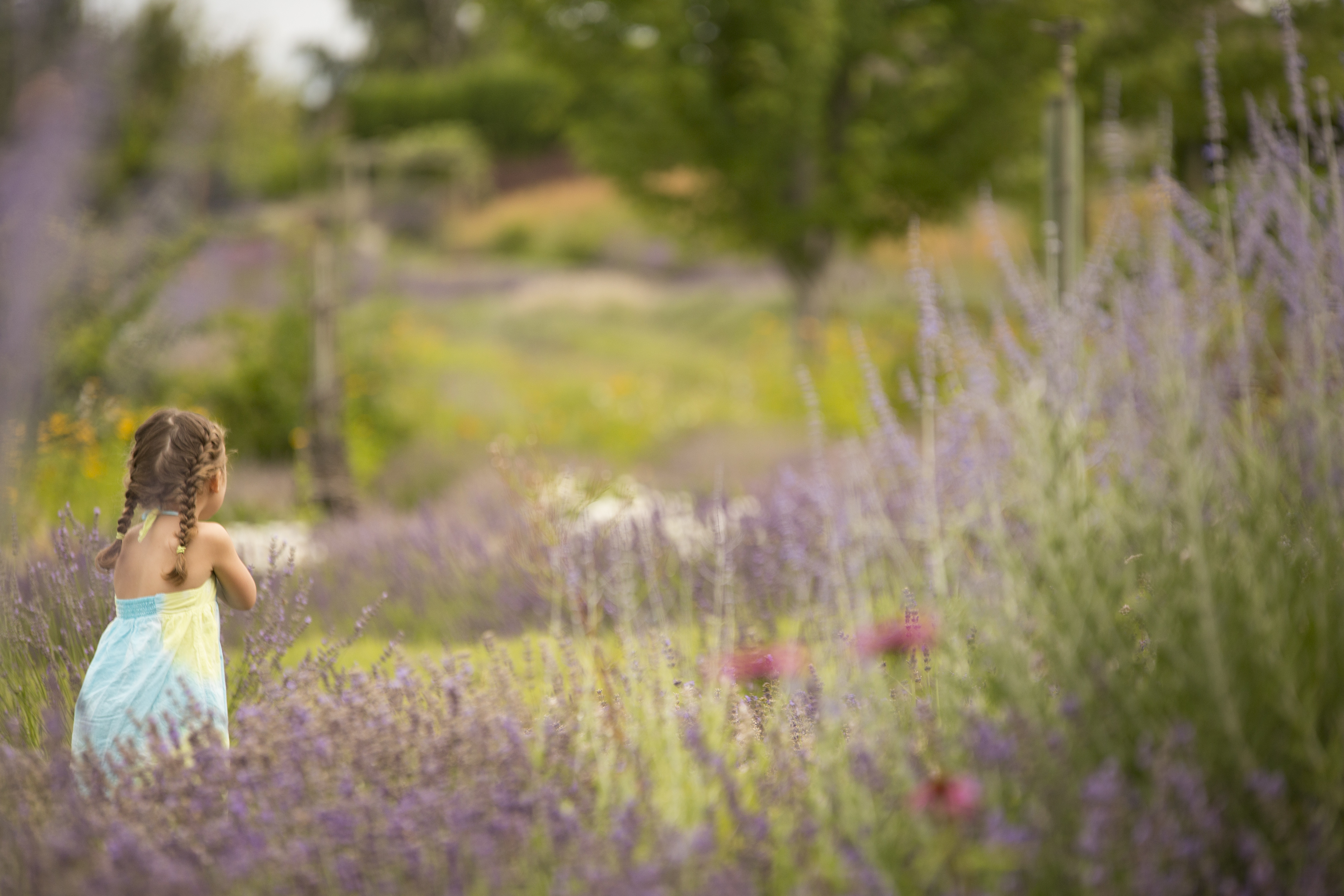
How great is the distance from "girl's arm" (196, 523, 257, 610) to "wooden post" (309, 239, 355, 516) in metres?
3.57

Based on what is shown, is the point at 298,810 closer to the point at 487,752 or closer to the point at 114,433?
the point at 487,752

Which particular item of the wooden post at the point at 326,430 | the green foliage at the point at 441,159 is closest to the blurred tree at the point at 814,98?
the wooden post at the point at 326,430

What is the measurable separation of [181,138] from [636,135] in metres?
5.43

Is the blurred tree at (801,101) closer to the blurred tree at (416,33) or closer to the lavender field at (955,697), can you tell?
the lavender field at (955,697)

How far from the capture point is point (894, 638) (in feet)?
6.90

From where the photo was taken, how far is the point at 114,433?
5074 millimetres

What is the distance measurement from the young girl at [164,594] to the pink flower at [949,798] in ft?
4.50

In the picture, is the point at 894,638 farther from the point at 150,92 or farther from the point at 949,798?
the point at 150,92

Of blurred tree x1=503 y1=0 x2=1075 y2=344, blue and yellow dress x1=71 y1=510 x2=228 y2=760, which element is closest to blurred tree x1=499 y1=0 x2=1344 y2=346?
blurred tree x1=503 y1=0 x2=1075 y2=344

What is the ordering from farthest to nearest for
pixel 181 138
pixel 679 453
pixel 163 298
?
pixel 181 138
pixel 679 453
pixel 163 298

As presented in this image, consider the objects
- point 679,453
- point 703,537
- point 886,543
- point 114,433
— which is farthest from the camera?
point 679,453

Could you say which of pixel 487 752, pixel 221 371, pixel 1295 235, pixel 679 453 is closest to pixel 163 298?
pixel 221 371

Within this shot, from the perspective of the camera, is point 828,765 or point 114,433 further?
Result: point 114,433

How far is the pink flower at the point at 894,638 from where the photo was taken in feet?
6.61
